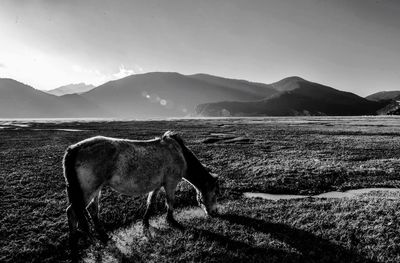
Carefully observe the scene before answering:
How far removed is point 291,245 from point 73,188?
585 cm

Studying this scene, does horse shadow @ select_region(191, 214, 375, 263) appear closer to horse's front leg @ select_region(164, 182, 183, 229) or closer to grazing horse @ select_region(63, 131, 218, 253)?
horse's front leg @ select_region(164, 182, 183, 229)

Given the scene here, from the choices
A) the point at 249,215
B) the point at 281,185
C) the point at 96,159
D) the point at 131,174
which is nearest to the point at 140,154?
the point at 131,174

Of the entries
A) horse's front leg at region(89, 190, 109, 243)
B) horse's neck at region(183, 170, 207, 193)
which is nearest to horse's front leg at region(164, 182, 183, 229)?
horse's neck at region(183, 170, 207, 193)

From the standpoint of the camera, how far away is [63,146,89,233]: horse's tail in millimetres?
6266

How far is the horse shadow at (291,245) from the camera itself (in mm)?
6336

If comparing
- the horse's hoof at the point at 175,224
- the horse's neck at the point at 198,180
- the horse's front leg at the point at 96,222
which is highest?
the horse's neck at the point at 198,180

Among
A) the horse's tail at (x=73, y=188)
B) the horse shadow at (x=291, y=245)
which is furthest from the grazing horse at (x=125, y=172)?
the horse shadow at (x=291, y=245)

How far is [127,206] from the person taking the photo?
9.92 meters

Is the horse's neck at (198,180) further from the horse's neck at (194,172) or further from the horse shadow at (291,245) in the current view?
the horse shadow at (291,245)

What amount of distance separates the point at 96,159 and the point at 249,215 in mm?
5452

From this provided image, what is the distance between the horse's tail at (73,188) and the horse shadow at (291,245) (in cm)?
318

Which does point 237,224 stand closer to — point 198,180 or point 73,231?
point 198,180

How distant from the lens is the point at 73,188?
6.29 meters

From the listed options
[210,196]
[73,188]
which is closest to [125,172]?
[73,188]
